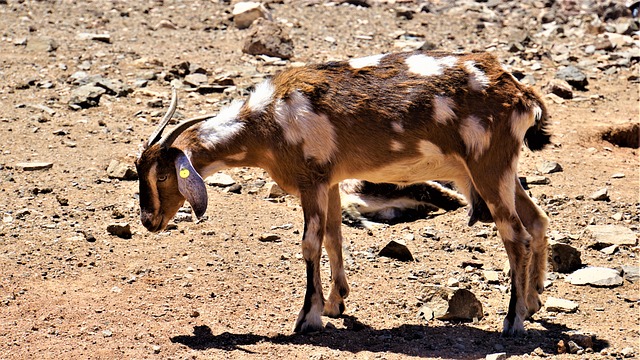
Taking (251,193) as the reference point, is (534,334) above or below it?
above

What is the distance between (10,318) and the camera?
282 inches

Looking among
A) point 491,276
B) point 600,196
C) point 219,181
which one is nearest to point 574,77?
point 600,196

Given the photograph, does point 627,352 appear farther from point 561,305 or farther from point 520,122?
point 520,122

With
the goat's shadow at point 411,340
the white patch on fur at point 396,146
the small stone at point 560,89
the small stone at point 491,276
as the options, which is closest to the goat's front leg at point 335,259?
the goat's shadow at point 411,340

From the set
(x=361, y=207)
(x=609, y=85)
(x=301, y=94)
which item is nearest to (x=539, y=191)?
(x=361, y=207)

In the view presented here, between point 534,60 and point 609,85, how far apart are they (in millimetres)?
1361

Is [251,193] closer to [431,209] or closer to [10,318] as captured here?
[431,209]

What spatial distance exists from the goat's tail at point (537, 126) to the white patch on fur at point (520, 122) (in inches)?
2.2

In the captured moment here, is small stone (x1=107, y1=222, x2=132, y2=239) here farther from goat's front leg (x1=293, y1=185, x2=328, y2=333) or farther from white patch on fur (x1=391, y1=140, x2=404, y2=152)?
white patch on fur (x1=391, y1=140, x2=404, y2=152)

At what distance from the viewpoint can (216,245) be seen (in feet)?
28.7

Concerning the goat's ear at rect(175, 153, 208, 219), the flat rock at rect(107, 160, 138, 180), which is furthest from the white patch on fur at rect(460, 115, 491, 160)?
the flat rock at rect(107, 160, 138, 180)

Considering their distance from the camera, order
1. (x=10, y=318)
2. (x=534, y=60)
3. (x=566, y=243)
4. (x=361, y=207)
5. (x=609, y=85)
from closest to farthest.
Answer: (x=10, y=318) < (x=566, y=243) < (x=361, y=207) < (x=609, y=85) < (x=534, y=60)

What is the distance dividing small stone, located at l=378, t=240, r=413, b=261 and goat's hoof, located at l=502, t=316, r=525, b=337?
1549mm

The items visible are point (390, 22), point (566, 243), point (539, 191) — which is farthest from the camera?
point (390, 22)
